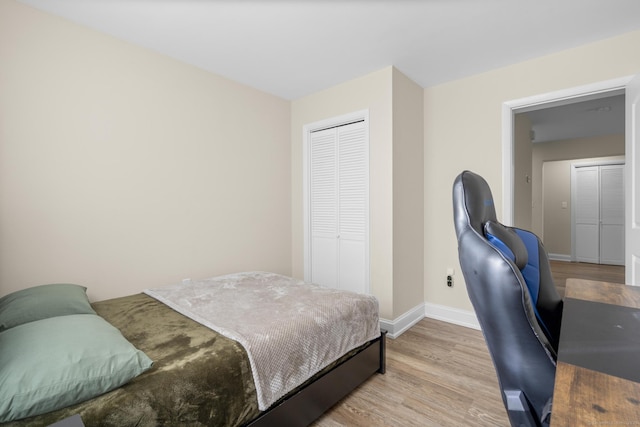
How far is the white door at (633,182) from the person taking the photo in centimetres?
208

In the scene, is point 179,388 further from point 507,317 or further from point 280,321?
point 507,317

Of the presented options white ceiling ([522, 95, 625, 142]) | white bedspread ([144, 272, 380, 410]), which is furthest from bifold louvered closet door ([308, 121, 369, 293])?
white ceiling ([522, 95, 625, 142])

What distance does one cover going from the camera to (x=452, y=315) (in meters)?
3.21

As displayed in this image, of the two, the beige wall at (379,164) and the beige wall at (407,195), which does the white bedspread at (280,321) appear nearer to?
the beige wall at (379,164)

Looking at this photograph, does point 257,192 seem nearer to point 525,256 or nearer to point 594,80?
point 525,256

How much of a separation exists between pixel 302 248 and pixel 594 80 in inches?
126

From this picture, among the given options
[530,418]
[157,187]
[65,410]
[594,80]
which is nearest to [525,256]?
[530,418]

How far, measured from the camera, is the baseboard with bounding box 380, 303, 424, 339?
2.88 m

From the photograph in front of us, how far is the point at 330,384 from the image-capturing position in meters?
1.79

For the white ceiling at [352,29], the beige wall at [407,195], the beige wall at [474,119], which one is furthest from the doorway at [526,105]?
the beige wall at [407,195]

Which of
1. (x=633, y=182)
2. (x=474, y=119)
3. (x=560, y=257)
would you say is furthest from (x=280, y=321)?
(x=560, y=257)

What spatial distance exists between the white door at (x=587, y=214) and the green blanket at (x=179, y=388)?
26.2 feet

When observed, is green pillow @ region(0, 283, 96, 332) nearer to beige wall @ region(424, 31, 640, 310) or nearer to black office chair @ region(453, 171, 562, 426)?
black office chair @ region(453, 171, 562, 426)

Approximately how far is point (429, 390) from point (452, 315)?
1.37 metres
